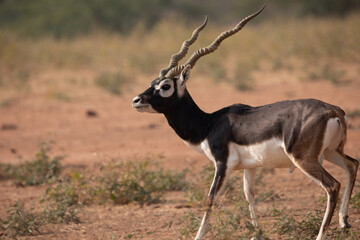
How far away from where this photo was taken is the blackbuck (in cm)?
440

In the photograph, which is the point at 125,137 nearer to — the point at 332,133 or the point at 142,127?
the point at 142,127

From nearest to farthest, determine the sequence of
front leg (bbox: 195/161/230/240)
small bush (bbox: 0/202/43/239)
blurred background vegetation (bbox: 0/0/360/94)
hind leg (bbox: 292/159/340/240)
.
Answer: hind leg (bbox: 292/159/340/240), front leg (bbox: 195/161/230/240), small bush (bbox: 0/202/43/239), blurred background vegetation (bbox: 0/0/360/94)

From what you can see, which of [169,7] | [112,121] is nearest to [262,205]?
[112,121]

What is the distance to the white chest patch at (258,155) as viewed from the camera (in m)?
4.54

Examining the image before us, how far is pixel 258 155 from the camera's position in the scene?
460cm

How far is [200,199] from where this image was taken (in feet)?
20.3

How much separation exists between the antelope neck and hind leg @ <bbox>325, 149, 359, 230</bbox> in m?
1.15

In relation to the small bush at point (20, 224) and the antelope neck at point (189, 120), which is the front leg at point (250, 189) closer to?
the antelope neck at point (189, 120)

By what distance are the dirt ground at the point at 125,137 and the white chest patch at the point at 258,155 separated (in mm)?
515

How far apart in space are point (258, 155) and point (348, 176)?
35.3 inches

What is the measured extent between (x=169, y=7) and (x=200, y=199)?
26.5 meters

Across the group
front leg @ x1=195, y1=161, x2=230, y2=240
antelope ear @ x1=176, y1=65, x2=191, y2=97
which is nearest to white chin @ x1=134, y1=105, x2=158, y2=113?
antelope ear @ x1=176, y1=65, x2=191, y2=97

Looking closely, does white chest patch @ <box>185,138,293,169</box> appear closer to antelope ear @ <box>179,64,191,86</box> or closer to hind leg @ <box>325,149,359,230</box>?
hind leg @ <box>325,149,359,230</box>

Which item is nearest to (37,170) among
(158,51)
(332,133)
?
(332,133)
